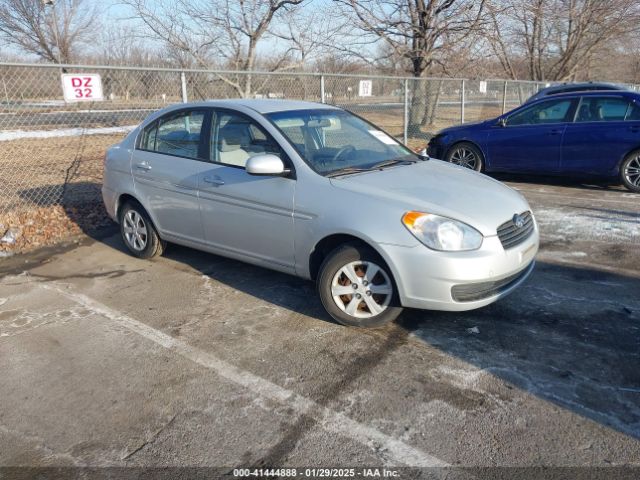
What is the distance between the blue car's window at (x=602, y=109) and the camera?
805cm

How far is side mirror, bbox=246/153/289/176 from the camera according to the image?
3.95 metres

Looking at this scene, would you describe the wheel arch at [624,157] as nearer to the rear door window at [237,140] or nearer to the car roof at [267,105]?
the car roof at [267,105]

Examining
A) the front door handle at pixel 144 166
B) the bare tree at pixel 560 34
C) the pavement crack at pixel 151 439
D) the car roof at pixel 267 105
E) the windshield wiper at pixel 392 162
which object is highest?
the bare tree at pixel 560 34

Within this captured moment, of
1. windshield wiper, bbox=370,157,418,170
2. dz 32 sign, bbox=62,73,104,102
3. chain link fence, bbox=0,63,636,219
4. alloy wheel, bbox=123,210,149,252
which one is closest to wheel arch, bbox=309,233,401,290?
windshield wiper, bbox=370,157,418,170

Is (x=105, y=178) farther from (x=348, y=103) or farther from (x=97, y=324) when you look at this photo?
(x=348, y=103)

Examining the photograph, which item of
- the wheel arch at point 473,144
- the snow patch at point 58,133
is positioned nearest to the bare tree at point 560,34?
the wheel arch at point 473,144

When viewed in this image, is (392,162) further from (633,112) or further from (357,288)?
(633,112)

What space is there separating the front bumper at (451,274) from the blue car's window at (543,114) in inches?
232

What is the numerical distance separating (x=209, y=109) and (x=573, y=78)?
2826 centimetres

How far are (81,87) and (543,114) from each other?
23.5ft

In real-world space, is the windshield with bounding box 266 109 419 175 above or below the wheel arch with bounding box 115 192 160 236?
above

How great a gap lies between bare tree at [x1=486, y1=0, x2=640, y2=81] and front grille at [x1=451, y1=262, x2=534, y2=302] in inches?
605

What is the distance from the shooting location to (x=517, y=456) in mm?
2502

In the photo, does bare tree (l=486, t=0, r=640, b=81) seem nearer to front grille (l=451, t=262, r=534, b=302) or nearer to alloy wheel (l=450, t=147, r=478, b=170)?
alloy wheel (l=450, t=147, r=478, b=170)
